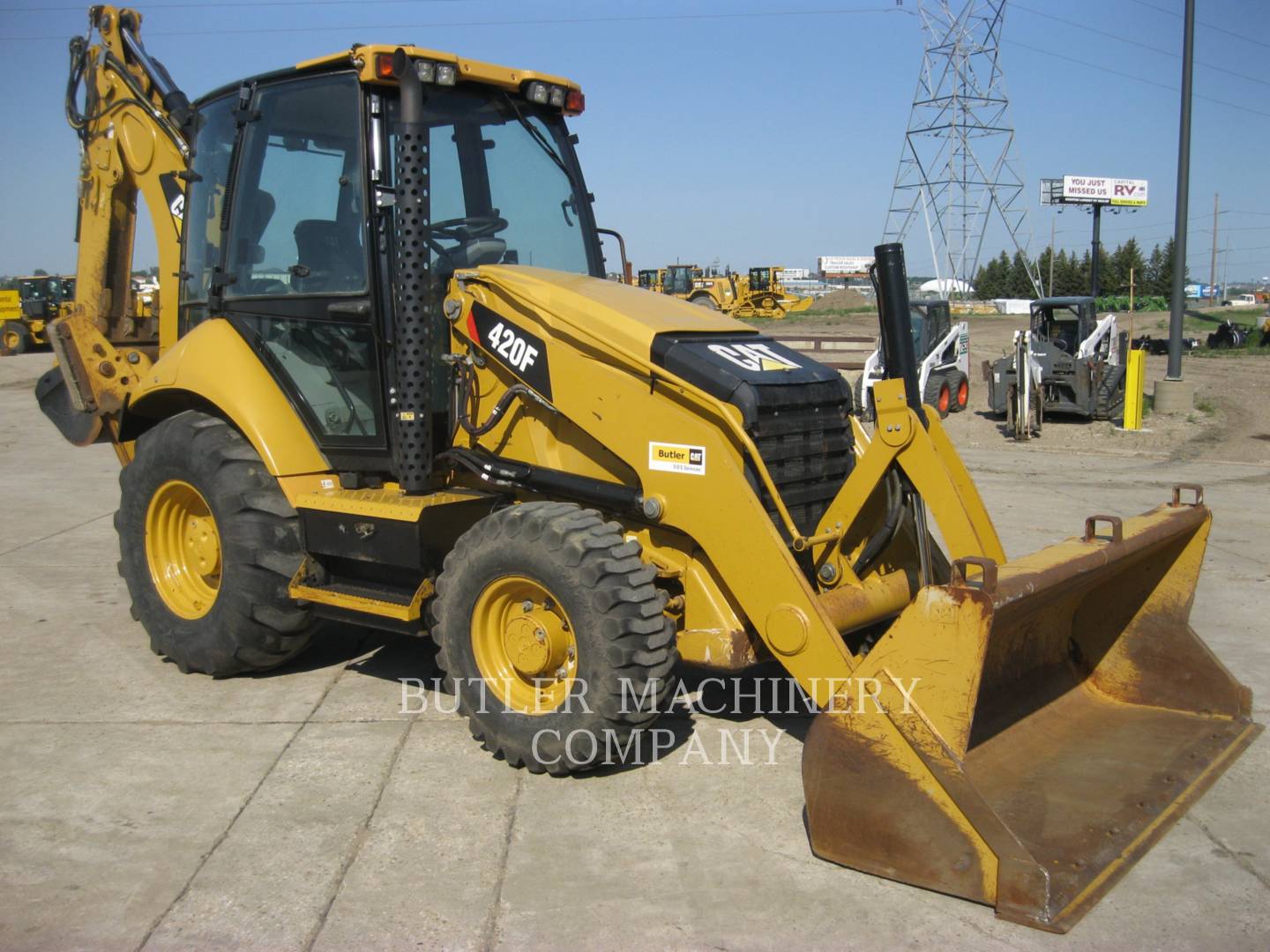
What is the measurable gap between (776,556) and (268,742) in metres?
2.46

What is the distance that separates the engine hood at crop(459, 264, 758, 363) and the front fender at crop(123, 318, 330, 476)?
127 centimetres

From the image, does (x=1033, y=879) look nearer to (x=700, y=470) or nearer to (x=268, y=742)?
(x=700, y=470)

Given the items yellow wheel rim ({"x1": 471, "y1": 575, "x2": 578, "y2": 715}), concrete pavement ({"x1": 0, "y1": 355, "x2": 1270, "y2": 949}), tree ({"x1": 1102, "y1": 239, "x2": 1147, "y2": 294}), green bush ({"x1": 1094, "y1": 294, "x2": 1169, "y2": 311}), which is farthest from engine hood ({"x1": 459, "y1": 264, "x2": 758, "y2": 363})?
tree ({"x1": 1102, "y1": 239, "x2": 1147, "y2": 294})

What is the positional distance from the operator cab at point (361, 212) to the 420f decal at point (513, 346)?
0.26m

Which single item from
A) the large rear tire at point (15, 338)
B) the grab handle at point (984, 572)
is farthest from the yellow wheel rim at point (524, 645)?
the large rear tire at point (15, 338)

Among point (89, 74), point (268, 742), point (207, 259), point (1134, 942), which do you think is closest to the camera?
point (1134, 942)

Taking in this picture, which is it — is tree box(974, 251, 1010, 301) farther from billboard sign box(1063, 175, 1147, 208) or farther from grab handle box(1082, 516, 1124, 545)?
grab handle box(1082, 516, 1124, 545)

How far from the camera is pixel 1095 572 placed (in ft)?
15.1

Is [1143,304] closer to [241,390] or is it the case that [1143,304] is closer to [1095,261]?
[1095,261]

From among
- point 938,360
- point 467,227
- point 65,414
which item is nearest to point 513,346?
point 467,227

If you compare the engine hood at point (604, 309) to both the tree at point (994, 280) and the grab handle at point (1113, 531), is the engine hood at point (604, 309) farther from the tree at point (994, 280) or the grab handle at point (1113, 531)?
the tree at point (994, 280)

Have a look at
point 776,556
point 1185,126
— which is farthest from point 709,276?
point 776,556

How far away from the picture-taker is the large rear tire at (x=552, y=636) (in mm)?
4340

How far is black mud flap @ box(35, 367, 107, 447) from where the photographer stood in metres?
7.11
